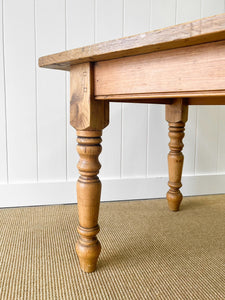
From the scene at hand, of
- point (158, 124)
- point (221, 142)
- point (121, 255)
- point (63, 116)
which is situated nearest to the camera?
point (121, 255)

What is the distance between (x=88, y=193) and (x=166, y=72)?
374 mm

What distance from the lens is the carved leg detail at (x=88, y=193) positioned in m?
Result: 0.81

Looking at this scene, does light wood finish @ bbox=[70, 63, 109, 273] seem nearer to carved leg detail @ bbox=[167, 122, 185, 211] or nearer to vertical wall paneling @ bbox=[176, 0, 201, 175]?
carved leg detail @ bbox=[167, 122, 185, 211]

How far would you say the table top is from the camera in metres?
0.51

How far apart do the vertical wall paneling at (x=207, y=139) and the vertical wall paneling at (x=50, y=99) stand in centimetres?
71

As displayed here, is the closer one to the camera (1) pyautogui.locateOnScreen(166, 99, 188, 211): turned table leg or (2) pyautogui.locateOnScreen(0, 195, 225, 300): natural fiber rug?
(2) pyautogui.locateOnScreen(0, 195, 225, 300): natural fiber rug

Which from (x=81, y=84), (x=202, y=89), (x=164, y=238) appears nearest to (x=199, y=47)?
(x=202, y=89)

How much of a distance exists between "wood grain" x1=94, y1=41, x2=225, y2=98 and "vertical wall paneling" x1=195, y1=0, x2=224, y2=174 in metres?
0.99

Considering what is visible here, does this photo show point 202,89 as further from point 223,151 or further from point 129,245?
point 223,151

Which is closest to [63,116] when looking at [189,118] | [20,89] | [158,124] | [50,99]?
[50,99]

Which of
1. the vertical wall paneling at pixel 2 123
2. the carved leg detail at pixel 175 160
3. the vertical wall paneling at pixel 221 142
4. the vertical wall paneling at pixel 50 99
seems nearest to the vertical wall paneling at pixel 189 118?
the vertical wall paneling at pixel 221 142

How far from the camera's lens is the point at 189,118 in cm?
161

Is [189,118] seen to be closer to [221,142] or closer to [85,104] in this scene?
[221,142]

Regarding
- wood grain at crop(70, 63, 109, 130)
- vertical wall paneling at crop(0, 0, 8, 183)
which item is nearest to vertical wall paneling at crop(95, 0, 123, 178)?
vertical wall paneling at crop(0, 0, 8, 183)
